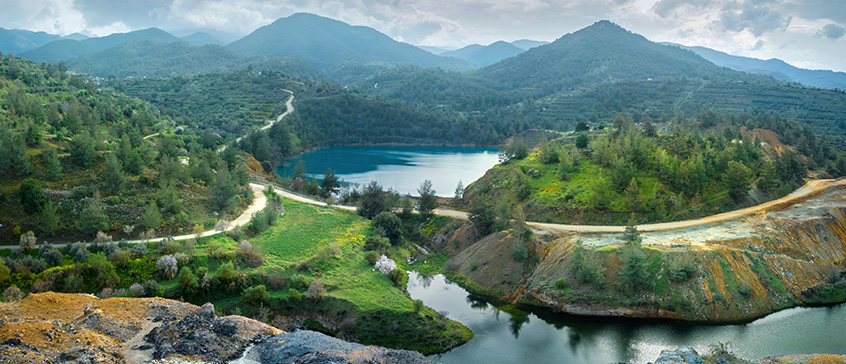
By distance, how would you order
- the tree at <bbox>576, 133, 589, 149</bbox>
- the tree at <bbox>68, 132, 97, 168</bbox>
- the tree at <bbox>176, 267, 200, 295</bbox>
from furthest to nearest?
the tree at <bbox>576, 133, 589, 149</bbox> < the tree at <bbox>68, 132, 97, 168</bbox> < the tree at <bbox>176, 267, 200, 295</bbox>

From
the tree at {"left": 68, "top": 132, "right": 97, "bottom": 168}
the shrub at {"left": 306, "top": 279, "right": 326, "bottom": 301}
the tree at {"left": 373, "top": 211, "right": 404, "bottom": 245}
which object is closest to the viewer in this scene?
the shrub at {"left": 306, "top": 279, "right": 326, "bottom": 301}

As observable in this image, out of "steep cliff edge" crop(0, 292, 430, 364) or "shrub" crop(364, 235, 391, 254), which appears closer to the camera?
"steep cliff edge" crop(0, 292, 430, 364)

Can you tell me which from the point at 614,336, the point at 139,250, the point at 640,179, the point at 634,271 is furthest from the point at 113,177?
the point at 640,179

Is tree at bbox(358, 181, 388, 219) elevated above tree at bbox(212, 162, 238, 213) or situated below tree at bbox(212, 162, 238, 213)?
below

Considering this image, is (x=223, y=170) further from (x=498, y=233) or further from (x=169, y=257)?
(x=498, y=233)

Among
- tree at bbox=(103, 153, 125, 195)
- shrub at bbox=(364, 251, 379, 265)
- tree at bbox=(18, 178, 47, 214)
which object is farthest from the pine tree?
shrub at bbox=(364, 251, 379, 265)

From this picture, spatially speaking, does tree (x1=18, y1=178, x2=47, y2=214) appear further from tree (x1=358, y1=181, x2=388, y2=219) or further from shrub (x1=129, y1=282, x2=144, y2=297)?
tree (x1=358, y1=181, x2=388, y2=219)

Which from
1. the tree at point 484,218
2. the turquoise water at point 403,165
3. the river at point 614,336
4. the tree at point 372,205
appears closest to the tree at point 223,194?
the tree at point 372,205

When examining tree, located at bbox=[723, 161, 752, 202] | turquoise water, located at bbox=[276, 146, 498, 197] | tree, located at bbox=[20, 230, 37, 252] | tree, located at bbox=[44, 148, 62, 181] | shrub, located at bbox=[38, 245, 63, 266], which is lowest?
turquoise water, located at bbox=[276, 146, 498, 197]
